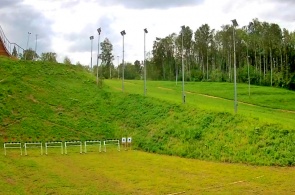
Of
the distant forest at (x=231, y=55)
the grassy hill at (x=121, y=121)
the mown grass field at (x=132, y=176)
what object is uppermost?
the distant forest at (x=231, y=55)

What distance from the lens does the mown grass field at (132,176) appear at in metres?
19.0

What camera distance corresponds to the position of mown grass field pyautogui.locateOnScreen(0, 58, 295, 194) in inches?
809

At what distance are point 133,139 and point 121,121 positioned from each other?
18.5ft

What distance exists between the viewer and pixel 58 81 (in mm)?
54156

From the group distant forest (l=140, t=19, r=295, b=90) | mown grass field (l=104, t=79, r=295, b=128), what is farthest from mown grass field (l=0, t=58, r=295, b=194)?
distant forest (l=140, t=19, r=295, b=90)

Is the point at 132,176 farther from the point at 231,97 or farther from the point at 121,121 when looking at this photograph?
the point at 231,97

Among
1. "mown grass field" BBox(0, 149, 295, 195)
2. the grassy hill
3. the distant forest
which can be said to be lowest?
"mown grass field" BBox(0, 149, 295, 195)

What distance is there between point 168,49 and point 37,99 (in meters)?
63.8

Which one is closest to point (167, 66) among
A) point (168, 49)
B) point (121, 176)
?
point (168, 49)

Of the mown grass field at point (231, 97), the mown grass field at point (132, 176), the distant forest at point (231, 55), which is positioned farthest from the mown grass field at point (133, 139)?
the distant forest at point (231, 55)

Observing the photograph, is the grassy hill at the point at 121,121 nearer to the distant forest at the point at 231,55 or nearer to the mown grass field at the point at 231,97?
the mown grass field at the point at 231,97

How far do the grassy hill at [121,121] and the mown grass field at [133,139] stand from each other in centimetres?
9

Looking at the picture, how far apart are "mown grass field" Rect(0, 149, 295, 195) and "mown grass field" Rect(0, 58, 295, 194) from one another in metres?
0.05

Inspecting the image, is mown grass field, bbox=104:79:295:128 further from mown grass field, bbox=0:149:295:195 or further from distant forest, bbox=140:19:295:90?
mown grass field, bbox=0:149:295:195
